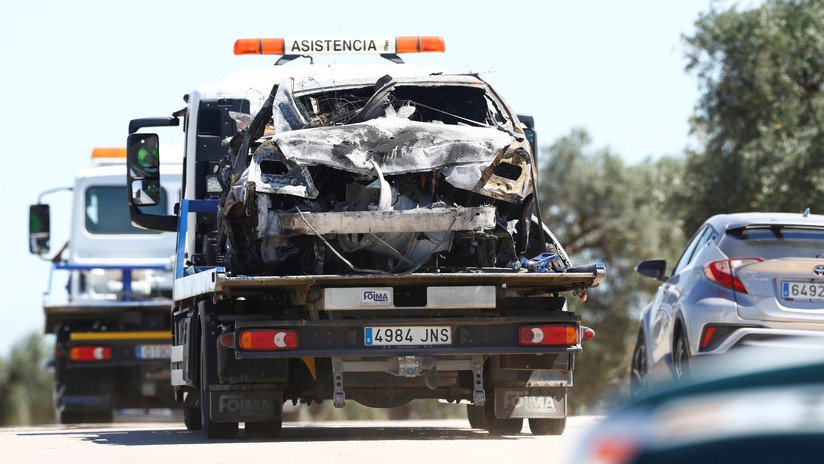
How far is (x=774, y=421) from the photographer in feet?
10.6

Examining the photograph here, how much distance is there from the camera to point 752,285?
11492 mm

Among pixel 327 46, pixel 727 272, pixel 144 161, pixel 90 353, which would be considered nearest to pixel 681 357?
pixel 727 272

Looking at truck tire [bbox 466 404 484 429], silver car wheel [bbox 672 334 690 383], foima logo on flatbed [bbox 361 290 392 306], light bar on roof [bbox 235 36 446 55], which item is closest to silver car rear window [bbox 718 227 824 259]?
silver car wheel [bbox 672 334 690 383]

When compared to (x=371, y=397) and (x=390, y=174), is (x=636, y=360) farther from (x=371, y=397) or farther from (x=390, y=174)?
(x=390, y=174)

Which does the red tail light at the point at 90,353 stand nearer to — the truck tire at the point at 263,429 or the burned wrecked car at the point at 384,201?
the truck tire at the point at 263,429

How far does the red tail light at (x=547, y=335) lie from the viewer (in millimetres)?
11281

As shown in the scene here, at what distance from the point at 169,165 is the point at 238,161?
860 cm

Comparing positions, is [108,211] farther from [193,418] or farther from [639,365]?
[639,365]

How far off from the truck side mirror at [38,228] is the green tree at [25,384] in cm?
4988

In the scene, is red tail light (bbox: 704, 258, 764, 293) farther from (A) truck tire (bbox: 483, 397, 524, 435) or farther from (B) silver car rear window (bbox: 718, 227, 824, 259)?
(A) truck tire (bbox: 483, 397, 524, 435)

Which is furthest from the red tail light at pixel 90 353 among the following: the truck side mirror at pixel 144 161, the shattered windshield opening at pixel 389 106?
the shattered windshield opening at pixel 389 106

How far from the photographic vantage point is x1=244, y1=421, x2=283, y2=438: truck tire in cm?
1193

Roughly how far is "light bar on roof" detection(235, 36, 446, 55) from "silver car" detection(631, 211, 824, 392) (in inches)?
156

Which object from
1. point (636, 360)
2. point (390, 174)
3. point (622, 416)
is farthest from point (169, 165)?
point (622, 416)
